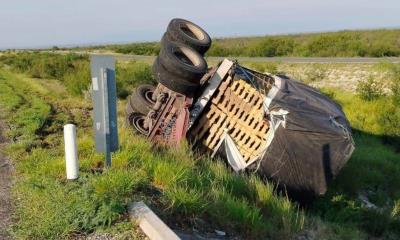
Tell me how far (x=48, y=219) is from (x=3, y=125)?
6.45 meters

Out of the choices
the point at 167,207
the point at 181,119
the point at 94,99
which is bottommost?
the point at 181,119

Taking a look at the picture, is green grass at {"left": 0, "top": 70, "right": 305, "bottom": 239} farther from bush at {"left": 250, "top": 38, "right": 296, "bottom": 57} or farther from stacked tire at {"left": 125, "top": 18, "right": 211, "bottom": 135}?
bush at {"left": 250, "top": 38, "right": 296, "bottom": 57}

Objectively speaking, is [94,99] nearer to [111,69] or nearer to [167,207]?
[111,69]

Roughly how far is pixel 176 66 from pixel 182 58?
3.22 feet

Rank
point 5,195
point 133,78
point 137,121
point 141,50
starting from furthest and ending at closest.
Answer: point 141,50 → point 133,78 → point 137,121 → point 5,195

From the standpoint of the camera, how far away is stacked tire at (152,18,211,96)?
328 inches

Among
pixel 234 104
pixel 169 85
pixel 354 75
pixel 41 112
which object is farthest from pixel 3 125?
pixel 354 75

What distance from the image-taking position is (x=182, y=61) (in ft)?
28.2

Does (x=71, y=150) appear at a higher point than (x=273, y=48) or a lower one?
higher

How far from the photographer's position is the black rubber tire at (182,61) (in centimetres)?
829

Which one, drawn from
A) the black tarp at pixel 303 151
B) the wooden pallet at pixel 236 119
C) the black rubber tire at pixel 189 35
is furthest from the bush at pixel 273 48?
the black tarp at pixel 303 151

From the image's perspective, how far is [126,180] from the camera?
5.07 meters

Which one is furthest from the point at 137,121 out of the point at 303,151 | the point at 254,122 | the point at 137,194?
the point at 137,194

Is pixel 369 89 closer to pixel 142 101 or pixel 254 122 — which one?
pixel 142 101
